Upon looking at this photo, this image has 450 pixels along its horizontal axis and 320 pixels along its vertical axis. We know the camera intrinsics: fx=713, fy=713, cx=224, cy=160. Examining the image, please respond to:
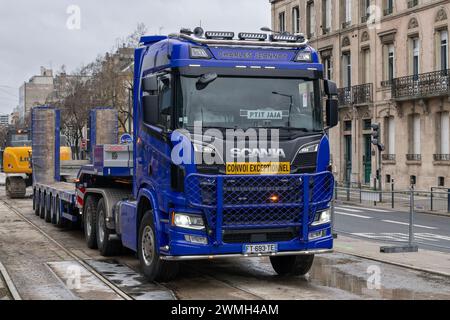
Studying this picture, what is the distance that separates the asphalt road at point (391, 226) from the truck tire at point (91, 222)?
23.8ft

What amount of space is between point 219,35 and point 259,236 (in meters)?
3.05

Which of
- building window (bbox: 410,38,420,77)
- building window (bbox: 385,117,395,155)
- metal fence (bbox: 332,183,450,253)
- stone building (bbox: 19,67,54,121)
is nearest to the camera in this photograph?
metal fence (bbox: 332,183,450,253)

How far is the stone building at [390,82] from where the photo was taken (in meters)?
36.4

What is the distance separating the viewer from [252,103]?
34.3 ft

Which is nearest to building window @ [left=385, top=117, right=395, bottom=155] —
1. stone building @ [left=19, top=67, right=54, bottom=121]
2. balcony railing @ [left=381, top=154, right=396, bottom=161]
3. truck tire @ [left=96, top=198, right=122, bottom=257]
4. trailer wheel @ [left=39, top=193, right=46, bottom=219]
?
balcony railing @ [left=381, top=154, right=396, bottom=161]

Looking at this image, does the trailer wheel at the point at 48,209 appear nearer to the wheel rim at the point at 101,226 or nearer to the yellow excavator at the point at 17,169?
the wheel rim at the point at 101,226

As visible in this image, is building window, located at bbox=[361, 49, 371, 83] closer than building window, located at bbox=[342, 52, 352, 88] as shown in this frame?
Yes

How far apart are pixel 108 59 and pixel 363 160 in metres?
22.8

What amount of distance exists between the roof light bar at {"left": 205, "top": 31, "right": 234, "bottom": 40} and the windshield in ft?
2.23

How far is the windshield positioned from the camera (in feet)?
33.6

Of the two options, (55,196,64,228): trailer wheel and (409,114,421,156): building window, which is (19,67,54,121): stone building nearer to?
(409,114,421,156): building window

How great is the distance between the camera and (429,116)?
121ft

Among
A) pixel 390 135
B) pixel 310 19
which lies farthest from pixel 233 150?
pixel 310 19

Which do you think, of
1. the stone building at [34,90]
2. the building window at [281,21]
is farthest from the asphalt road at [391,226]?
the stone building at [34,90]
